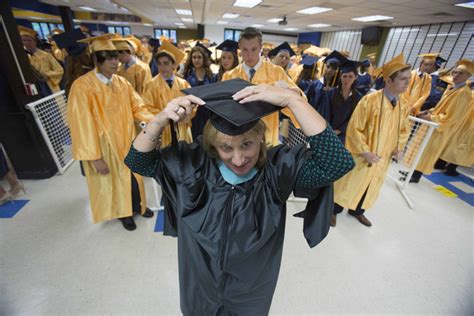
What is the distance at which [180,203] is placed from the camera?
868mm

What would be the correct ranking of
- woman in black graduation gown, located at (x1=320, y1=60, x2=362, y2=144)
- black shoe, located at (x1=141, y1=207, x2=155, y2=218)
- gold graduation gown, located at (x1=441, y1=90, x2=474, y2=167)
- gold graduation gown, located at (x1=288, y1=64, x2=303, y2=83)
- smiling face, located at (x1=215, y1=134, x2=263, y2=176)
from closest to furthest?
smiling face, located at (x1=215, y1=134, x2=263, y2=176) → black shoe, located at (x1=141, y1=207, x2=155, y2=218) → woman in black graduation gown, located at (x1=320, y1=60, x2=362, y2=144) → gold graduation gown, located at (x1=441, y1=90, x2=474, y2=167) → gold graduation gown, located at (x1=288, y1=64, x2=303, y2=83)

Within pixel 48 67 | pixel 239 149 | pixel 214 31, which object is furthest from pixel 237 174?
pixel 214 31

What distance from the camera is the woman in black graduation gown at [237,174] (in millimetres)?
736

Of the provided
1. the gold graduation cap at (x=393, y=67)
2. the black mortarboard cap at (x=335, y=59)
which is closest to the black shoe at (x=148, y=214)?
the gold graduation cap at (x=393, y=67)

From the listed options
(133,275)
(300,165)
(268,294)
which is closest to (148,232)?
(133,275)

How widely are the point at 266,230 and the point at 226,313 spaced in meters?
0.61

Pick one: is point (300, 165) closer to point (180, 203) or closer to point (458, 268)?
point (180, 203)

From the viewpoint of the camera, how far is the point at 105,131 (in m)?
1.92

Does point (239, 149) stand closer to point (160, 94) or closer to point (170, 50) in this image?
point (160, 94)

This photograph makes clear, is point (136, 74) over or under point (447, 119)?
over

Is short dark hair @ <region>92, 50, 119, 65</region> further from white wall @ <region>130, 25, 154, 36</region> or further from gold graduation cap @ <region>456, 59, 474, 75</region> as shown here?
white wall @ <region>130, 25, 154, 36</region>

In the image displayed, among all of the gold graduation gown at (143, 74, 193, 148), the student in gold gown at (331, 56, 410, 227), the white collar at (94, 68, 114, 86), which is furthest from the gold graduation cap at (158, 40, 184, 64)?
the student in gold gown at (331, 56, 410, 227)

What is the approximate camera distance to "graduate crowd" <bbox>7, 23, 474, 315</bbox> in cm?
79

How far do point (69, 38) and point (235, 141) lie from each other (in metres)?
1.99
